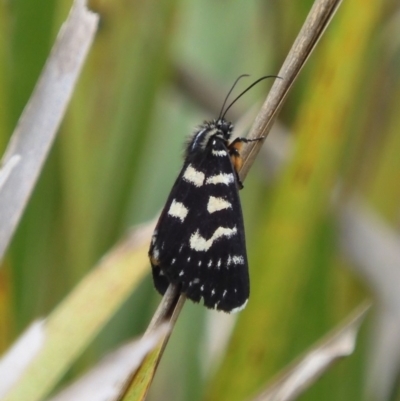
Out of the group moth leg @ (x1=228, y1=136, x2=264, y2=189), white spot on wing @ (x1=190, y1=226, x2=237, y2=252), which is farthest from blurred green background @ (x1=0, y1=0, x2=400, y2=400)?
white spot on wing @ (x1=190, y1=226, x2=237, y2=252)

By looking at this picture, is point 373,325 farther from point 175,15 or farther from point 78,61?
point 78,61

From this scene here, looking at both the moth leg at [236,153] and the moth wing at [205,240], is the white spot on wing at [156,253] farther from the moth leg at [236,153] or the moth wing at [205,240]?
the moth leg at [236,153]

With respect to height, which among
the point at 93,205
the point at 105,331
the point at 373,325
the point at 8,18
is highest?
the point at 8,18

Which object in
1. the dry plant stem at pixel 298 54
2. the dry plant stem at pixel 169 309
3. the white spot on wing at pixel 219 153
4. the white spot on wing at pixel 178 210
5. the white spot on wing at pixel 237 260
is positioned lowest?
the dry plant stem at pixel 169 309

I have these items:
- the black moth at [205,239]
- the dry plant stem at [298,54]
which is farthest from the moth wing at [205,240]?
the dry plant stem at [298,54]

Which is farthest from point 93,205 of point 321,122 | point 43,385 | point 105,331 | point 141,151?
point 43,385

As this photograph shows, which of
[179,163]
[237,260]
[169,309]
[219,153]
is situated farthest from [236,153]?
[179,163]

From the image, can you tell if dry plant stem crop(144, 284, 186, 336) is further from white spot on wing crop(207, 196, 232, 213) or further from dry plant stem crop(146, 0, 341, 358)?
white spot on wing crop(207, 196, 232, 213)
